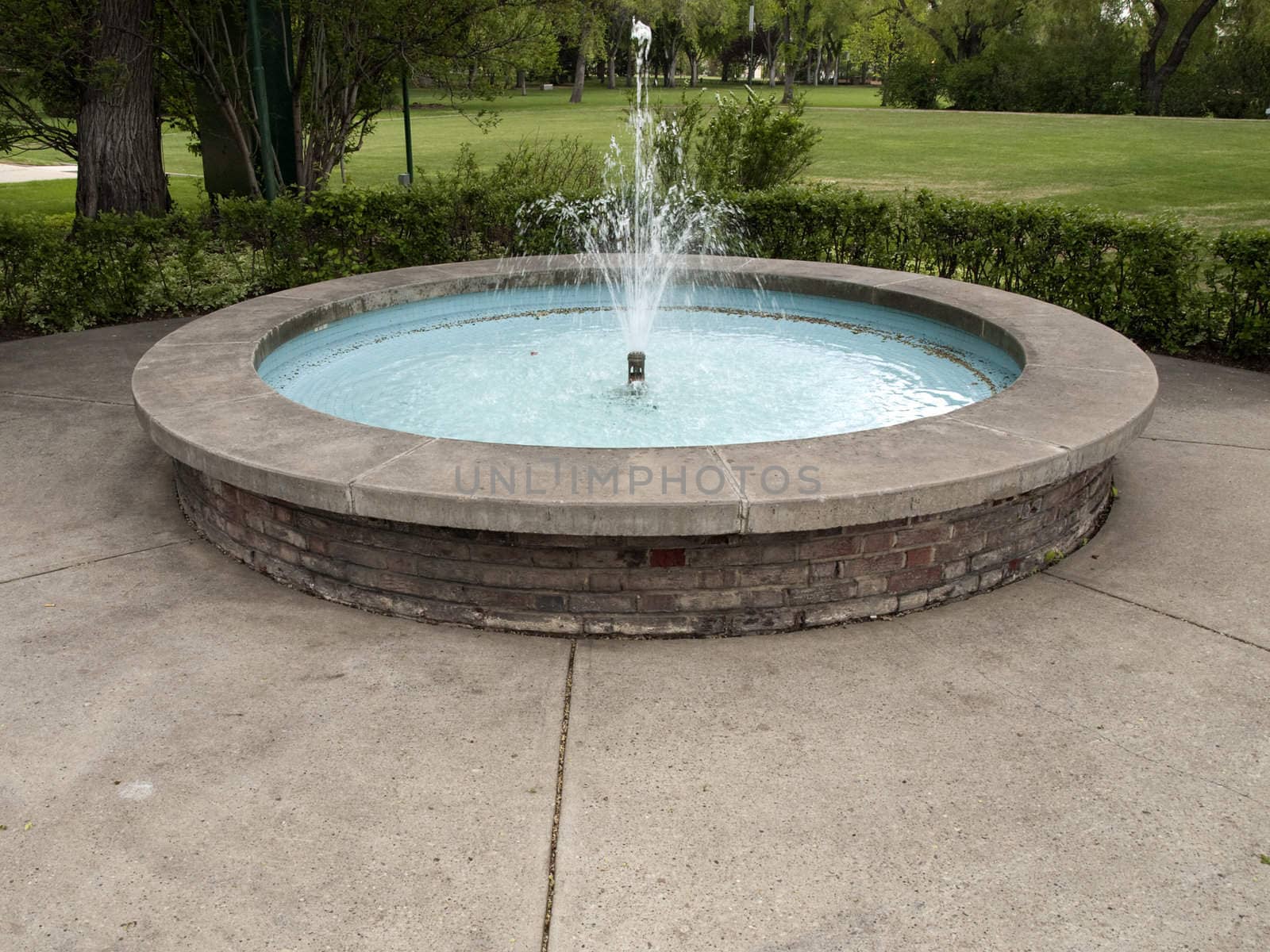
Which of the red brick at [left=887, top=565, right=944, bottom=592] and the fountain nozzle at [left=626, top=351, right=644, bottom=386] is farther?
the fountain nozzle at [left=626, top=351, right=644, bottom=386]

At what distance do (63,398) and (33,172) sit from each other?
746 inches

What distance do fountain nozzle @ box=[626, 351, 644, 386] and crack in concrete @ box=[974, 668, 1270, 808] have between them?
118 inches

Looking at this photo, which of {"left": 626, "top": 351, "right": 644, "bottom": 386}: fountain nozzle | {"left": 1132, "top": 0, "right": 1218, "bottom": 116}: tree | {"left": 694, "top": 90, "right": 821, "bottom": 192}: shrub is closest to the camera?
{"left": 626, "top": 351, "right": 644, "bottom": 386}: fountain nozzle

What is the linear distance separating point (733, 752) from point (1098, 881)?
1084 millimetres

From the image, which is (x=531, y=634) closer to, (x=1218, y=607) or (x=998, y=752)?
(x=998, y=752)

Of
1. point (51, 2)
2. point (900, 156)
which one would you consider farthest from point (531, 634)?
point (900, 156)

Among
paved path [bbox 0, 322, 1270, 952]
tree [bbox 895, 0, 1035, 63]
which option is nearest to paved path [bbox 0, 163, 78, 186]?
paved path [bbox 0, 322, 1270, 952]

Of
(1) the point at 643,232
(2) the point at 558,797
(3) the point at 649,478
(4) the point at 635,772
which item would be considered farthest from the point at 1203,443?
(1) the point at 643,232

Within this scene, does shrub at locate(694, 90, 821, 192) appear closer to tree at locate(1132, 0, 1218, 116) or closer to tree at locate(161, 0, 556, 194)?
tree at locate(161, 0, 556, 194)

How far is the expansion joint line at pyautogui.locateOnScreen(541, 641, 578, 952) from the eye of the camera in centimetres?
253

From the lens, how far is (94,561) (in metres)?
4.53

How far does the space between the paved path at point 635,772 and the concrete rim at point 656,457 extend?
521 mm

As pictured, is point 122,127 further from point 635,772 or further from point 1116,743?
point 1116,743

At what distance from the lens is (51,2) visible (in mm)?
9570
